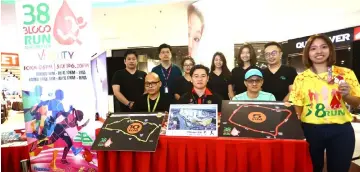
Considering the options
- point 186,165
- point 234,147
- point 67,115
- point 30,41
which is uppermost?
point 30,41

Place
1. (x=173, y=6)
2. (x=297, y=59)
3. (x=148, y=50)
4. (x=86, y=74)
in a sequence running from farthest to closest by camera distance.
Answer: (x=148, y=50)
(x=297, y=59)
(x=173, y=6)
(x=86, y=74)

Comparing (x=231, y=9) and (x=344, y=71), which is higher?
(x=231, y=9)

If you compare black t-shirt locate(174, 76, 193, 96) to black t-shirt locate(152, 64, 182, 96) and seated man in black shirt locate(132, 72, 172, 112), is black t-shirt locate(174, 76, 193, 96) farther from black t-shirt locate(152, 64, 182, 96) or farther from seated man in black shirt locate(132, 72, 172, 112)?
seated man in black shirt locate(132, 72, 172, 112)

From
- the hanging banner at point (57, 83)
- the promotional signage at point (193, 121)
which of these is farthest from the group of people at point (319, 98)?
the hanging banner at point (57, 83)

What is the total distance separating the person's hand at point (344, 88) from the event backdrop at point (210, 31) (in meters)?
3.01

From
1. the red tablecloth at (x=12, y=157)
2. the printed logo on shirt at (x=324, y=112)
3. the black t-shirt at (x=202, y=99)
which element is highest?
the black t-shirt at (x=202, y=99)

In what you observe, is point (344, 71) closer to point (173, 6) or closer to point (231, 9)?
point (231, 9)

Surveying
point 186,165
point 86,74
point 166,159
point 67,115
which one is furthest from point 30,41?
point 186,165

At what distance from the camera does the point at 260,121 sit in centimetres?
209

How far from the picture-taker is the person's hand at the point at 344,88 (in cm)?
186

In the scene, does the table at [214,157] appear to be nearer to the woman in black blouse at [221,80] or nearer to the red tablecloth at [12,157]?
the red tablecloth at [12,157]

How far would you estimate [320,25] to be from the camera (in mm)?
5547

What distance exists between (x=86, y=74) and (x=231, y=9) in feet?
10.6

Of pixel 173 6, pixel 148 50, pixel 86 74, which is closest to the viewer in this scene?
pixel 86 74
